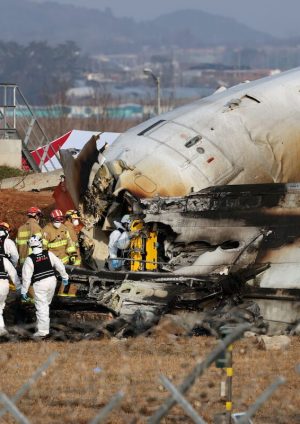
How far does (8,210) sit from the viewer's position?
99.2 ft

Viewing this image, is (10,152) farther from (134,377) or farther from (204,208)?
(134,377)

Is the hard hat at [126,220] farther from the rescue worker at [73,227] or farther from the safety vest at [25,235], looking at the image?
the safety vest at [25,235]

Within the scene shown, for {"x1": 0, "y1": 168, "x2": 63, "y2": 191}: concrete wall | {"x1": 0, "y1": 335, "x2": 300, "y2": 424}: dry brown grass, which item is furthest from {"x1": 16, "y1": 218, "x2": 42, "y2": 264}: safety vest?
{"x1": 0, "y1": 168, "x2": 63, "y2": 191}: concrete wall

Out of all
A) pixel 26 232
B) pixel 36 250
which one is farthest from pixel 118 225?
pixel 36 250

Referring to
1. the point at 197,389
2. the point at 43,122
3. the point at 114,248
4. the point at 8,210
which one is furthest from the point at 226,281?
the point at 43,122

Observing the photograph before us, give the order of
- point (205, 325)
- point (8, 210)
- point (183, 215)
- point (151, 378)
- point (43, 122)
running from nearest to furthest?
1. point (151, 378)
2. point (205, 325)
3. point (183, 215)
4. point (8, 210)
5. point (43, 122)

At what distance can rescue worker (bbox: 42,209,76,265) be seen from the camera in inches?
859

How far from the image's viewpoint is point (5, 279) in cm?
2023

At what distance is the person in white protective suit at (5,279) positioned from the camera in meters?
20.2

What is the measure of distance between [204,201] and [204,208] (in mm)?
122

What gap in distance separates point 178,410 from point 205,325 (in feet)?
20.8

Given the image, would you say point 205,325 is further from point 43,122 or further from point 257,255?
point 43,122

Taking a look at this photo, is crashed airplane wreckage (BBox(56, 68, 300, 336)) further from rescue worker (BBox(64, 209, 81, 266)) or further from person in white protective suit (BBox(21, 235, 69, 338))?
person in white protective suit (BBox(21, 235, 69, 338))

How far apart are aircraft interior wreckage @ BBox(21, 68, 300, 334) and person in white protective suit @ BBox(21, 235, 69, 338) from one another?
2.98 feet
